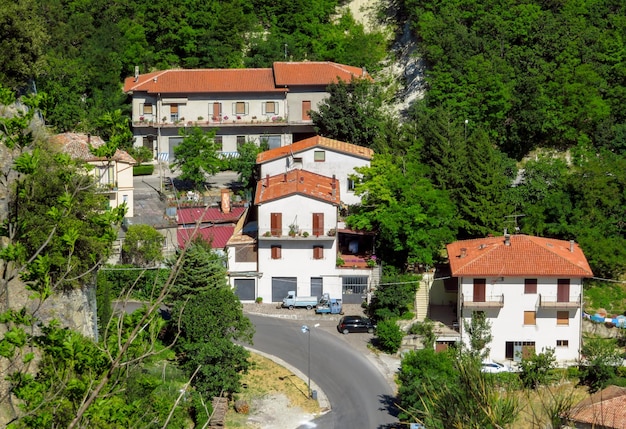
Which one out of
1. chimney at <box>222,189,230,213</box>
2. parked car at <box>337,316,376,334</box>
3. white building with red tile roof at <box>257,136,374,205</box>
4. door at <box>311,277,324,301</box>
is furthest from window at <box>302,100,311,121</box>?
parked car at <box>337,316,376,334</box>

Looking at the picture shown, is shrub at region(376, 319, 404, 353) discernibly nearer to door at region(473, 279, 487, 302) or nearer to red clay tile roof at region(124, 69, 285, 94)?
door at region(473, 279, 487, 302)

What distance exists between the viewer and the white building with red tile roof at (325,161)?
52.4 metres

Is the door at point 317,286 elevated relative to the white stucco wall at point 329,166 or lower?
lower

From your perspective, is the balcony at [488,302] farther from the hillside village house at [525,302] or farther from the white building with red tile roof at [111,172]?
the white building with red tile roof at [111,172]

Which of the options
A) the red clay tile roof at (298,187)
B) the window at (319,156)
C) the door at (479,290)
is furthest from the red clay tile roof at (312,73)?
the door at (479,290)

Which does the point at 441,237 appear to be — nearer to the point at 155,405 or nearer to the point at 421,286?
the point at 421,286

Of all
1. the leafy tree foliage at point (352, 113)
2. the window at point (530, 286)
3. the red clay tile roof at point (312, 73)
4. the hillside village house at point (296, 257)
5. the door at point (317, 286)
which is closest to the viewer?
the window at point (530, 286)

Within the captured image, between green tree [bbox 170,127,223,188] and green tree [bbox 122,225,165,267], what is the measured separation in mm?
7533

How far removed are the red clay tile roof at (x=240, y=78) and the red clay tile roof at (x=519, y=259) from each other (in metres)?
18.3

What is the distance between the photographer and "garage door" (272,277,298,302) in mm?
47812

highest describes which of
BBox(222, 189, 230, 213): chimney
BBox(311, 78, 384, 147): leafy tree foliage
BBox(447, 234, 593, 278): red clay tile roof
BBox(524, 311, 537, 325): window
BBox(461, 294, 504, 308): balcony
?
BBox(311, 78, 384, 147): leafy tree foliage

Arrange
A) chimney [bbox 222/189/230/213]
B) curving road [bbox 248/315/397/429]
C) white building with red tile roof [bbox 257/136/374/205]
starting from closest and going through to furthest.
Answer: curving road [bbox 248/315/397/429] < white building with red tile roof [bbox 257/136/374/205] < chimney [bbox 222/189/230/213]

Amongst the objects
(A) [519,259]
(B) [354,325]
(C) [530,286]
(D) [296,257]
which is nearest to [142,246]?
(D) [296,257]

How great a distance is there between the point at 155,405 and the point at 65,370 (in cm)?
156
